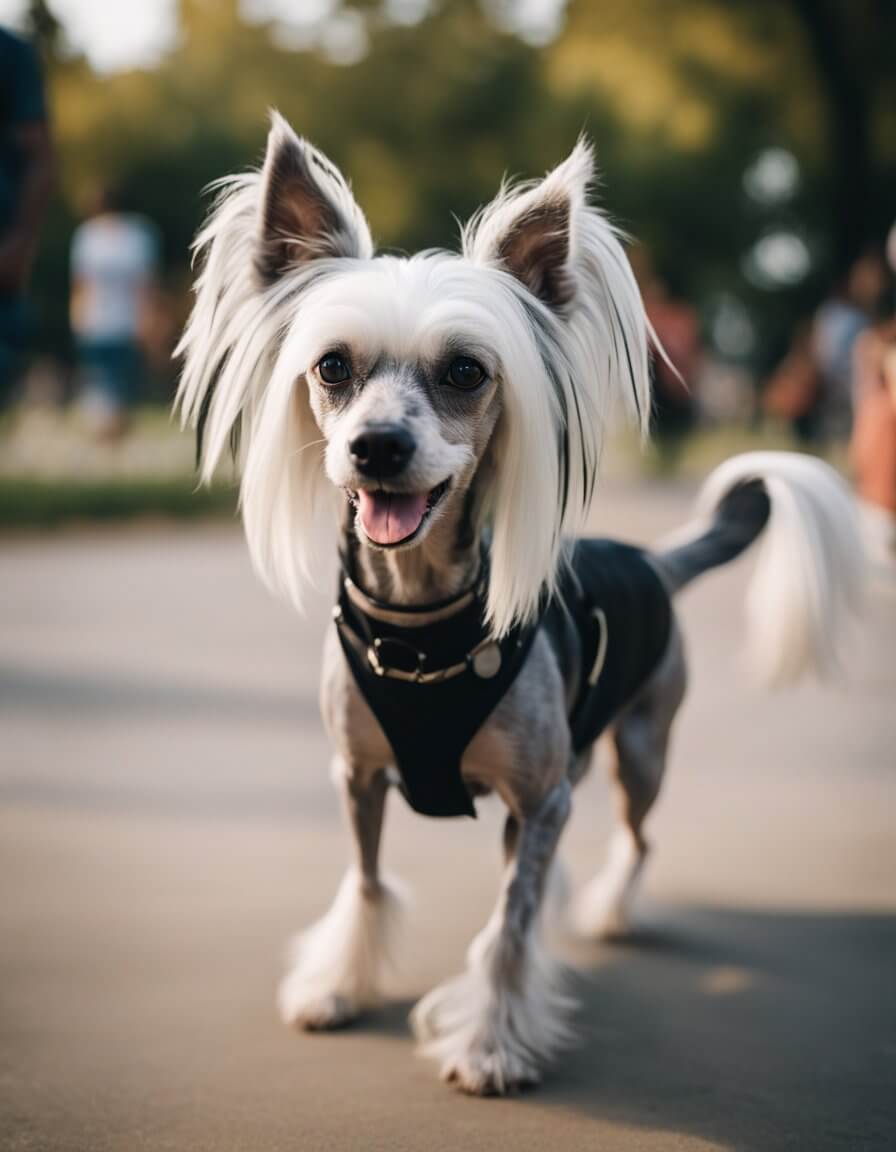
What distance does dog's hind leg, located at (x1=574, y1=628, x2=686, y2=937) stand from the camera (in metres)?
3.45

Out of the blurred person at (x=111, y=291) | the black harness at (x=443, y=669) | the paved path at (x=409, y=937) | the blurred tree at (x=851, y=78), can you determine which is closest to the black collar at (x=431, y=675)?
the black harness at (x=443, y=669)

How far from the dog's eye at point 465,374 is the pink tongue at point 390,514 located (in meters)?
0.27

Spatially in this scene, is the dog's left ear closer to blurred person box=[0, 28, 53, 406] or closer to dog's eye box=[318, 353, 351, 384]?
dog's eye box=[318, 353, 351, 384]

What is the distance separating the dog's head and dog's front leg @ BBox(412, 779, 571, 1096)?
503 mm

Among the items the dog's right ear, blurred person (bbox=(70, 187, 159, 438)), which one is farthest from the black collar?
blurred person (bbox=(70, 187, 159, 438))

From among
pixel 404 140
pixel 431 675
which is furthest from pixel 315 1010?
pixel 404 140

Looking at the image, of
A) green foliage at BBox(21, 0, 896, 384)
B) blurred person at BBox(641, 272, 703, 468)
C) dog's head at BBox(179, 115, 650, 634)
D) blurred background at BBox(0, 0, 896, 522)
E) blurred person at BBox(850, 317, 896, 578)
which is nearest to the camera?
dog's head at BBox(179, 115, 650, 634)

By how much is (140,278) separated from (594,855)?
9.65 metres

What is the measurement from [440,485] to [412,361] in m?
0.28

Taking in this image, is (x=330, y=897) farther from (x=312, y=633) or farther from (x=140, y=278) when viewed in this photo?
(x=140, y=278)

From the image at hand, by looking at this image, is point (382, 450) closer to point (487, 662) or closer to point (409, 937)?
point (487, 662)

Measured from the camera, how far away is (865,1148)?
8.07 feet

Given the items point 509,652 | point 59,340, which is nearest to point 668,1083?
point 509,652

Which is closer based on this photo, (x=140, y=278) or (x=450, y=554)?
(x=450, y=554)
